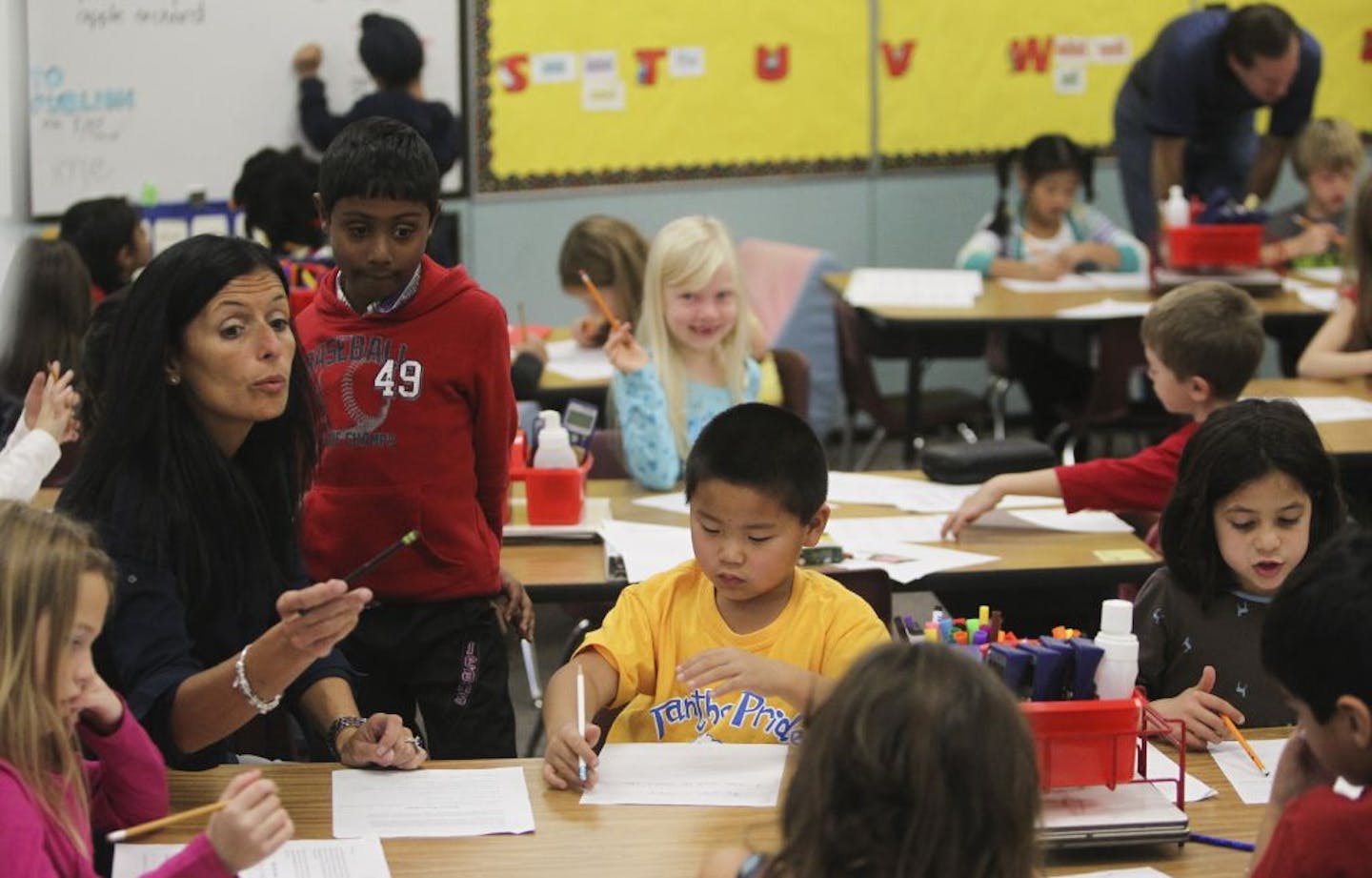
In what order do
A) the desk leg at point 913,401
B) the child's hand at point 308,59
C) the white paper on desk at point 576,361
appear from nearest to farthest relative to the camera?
the white paper on desk at point 576,361 → the desk leg at point 913,401 → the child's hand at point 308,59

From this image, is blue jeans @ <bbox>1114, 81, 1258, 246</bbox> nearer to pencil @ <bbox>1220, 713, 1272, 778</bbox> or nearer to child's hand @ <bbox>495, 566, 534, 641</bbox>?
child's hand @ <bbox>495, 566, 534, 641</bbox>

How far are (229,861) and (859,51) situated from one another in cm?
595

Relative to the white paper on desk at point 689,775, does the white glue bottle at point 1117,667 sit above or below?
above

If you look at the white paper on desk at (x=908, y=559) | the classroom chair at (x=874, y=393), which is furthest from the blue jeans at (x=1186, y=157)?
the white paper on desk at (x=908, y=559)

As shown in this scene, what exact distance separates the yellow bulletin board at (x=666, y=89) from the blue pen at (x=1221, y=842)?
5.36 metres

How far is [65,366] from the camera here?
4.21 metres

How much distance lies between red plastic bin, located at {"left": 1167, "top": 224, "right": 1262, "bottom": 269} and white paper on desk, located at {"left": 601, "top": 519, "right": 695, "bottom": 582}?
285cm

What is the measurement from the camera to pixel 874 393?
19.2 feet

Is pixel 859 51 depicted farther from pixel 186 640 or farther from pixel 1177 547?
pixel 186 640

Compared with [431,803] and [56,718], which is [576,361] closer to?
[431,803]

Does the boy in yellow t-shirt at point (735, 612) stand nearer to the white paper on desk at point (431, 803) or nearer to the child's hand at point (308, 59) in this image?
the white paper on desk at point (431, 803)

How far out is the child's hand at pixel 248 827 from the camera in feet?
5.88

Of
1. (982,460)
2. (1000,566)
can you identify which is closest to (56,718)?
(1000,566)

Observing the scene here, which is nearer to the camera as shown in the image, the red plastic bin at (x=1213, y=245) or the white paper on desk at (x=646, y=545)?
the white paper on desk at (x=646, y=545)
